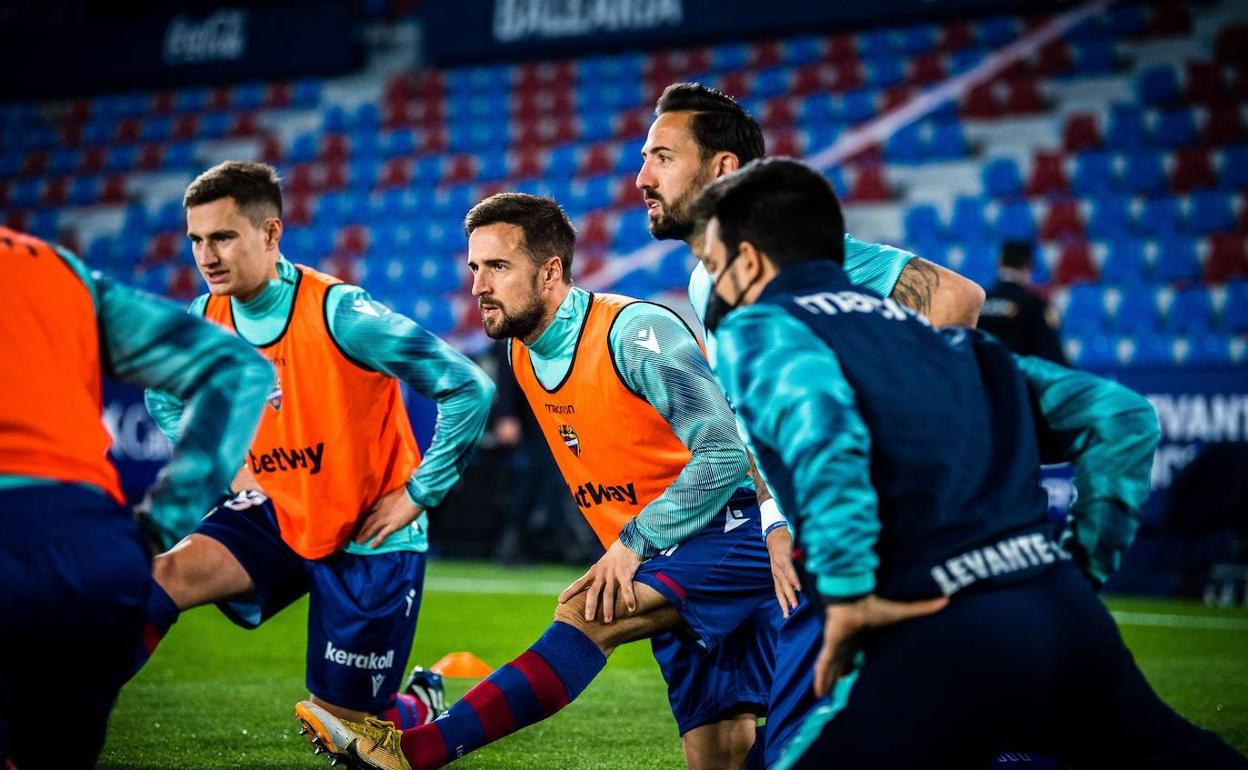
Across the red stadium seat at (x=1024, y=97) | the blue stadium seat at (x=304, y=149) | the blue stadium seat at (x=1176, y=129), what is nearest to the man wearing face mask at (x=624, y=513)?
the blue stadium seat at (x=1176, y=129)

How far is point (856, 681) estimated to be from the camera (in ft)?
7.64

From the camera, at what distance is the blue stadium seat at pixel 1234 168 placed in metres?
13.0

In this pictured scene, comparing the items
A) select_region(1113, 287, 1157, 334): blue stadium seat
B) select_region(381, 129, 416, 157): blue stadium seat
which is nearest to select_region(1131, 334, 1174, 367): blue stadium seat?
select_region(1113, 287, 1157, 334): blue stadium seat

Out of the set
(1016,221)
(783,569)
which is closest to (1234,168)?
(1016,221)

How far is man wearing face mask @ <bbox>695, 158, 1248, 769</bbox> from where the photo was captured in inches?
88.1

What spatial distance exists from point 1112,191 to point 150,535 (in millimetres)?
12785

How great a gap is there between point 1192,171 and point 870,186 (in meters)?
3.30

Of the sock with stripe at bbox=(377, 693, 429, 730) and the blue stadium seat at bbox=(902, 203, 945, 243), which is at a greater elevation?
the blue stadium seat at bbox=(902, 203, 945, 243)

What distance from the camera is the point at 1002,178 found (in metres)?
14.1

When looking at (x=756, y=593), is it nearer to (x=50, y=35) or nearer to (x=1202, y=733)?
(x=1202, y=733)

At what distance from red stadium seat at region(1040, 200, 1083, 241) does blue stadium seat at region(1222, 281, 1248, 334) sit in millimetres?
1692

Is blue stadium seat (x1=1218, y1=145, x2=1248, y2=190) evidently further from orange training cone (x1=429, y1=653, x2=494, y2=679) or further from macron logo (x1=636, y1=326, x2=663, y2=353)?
macron logo (x1=636, y1=326, x2=663, y2=353)

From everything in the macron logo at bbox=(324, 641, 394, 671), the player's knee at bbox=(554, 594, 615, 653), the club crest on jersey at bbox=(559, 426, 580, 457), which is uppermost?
the club crest on jersey at bbox=(559, 426, 580, 457)

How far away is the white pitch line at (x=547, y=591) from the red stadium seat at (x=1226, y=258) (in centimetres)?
498
